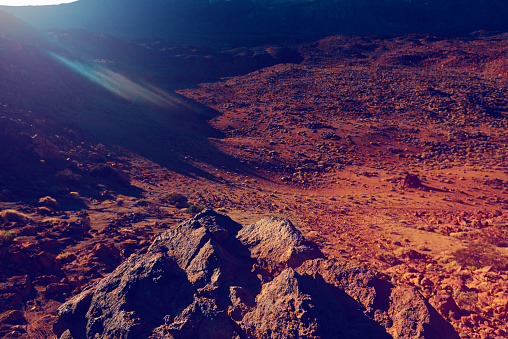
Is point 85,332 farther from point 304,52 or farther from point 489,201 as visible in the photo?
point 304,52

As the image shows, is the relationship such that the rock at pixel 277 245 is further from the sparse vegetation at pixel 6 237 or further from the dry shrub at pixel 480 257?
the sparse vegetation at pixel 6 237

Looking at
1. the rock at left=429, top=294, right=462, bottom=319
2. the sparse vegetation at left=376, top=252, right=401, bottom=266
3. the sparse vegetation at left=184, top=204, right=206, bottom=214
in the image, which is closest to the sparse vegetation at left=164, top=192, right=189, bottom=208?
the sparse vegetation at left=184, top=204, right=206, bottom=214

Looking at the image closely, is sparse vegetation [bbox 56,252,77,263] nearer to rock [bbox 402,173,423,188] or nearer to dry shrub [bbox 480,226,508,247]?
dry shrub [bbox 480,226,508,247]

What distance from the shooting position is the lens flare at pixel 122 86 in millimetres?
29500

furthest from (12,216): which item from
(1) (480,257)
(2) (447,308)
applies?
(1) (480,257)

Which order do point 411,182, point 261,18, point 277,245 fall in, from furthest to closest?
1. point 261,18
2. point 411,182
3. point 277,245

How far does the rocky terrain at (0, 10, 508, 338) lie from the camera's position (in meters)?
3.99

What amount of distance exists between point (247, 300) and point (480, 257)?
6.19 meters

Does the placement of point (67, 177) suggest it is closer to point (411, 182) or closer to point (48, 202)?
point (48, 202)

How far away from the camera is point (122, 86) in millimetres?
31672

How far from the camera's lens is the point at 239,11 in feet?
283

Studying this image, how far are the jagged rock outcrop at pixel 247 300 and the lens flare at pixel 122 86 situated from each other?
26.4 m

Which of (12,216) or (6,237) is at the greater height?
(6,237)

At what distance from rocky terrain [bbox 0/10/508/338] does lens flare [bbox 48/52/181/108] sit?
0.98 meters
